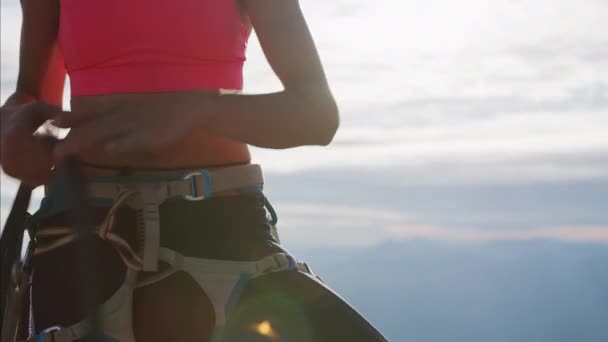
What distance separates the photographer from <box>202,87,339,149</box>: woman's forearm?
2.89m

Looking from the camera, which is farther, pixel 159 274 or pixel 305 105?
pixel 159 274

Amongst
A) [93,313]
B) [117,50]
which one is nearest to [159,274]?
[93,313]

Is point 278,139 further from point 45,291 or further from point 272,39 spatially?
point 45,291

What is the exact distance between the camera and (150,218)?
10.5 ft

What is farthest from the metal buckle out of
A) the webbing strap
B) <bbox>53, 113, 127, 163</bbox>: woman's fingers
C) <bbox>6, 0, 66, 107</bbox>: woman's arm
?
<bbox>6, 0, 66, 107</bbox>: woman's arm

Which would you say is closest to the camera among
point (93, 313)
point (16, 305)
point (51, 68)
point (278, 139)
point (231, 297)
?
point (93, 313)

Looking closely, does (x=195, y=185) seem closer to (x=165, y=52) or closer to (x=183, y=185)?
(x=183, y=185)

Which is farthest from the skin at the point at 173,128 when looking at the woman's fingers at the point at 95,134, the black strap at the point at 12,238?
the black strap at the point at 12,238

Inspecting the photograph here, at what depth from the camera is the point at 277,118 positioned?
9.66 ft

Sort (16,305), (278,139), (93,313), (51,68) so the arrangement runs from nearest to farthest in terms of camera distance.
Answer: (93,313)
(278,139)
(16,305)
(51,68)

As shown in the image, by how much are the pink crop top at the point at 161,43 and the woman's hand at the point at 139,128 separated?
621mm

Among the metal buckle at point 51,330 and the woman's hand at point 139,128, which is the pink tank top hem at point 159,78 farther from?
the metal buckle at point 51,330

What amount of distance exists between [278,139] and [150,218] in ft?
1.97

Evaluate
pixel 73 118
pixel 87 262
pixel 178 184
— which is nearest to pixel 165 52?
pixel 178 184
